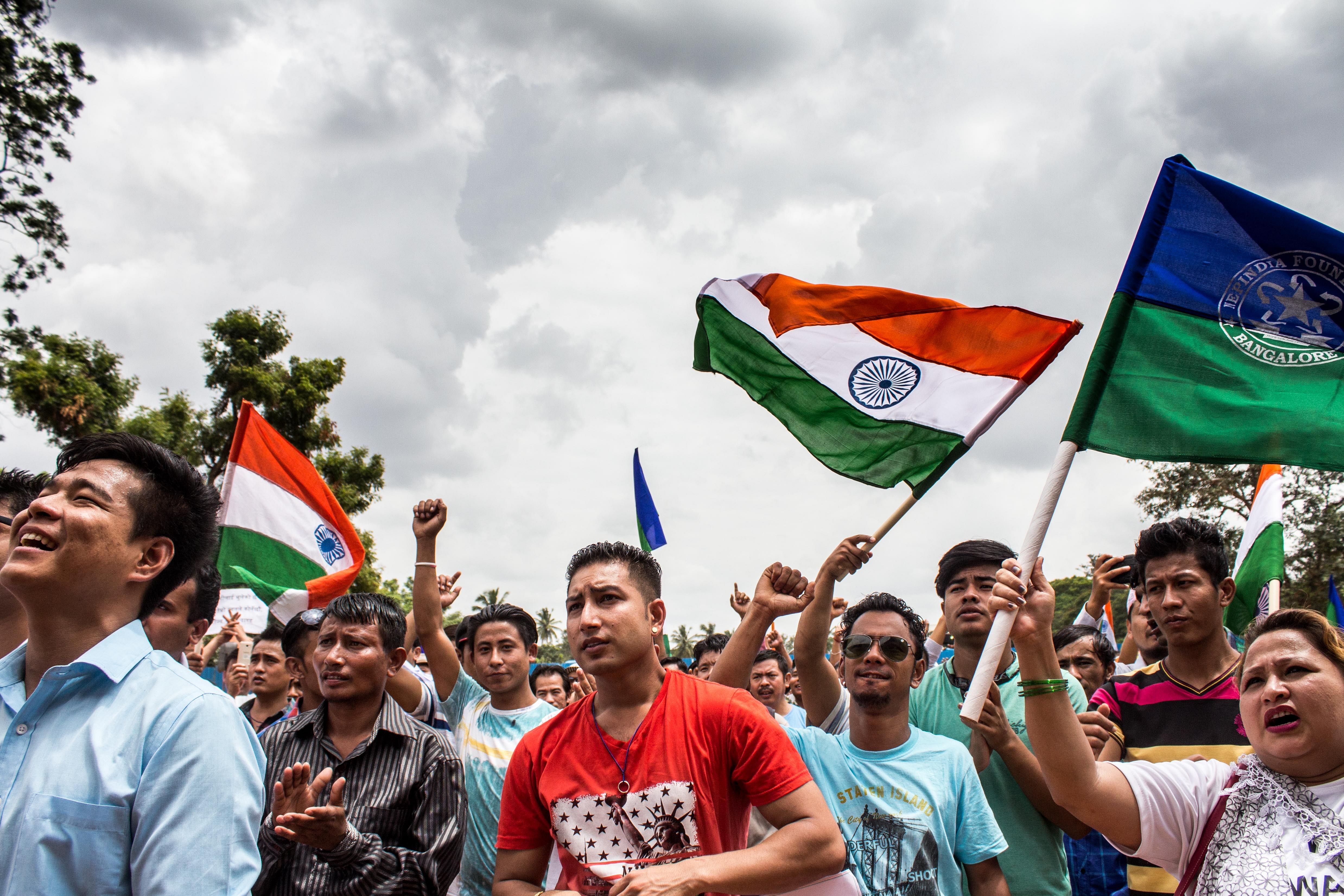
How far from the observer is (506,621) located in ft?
17.2

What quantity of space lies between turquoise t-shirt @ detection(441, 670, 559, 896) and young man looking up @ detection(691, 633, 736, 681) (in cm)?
223

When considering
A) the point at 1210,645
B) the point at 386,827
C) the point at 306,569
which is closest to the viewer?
the point at 386,827

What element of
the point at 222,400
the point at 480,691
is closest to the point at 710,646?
the point at 480,691

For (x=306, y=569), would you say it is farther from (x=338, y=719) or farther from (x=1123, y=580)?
(x=1123, y=580)

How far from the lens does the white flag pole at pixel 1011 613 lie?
102 inches

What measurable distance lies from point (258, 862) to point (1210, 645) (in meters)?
3.52


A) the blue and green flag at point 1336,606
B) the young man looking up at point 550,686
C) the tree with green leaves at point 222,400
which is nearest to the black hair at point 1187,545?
the young man looking up at point 550,686

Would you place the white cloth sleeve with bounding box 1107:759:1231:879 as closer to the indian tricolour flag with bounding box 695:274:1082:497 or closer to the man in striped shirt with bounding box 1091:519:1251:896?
the man in striped shirt with bounding box 1091:519:1251:896

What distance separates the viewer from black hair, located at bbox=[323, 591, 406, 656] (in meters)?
3.88

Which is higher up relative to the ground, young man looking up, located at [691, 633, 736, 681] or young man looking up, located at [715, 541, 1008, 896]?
young man looking up, located at [691, 633, 736, 681]

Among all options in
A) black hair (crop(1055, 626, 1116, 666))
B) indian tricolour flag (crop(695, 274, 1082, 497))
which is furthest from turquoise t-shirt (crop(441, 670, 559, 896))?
black hair (crop(1055, 626, 1116, 666))

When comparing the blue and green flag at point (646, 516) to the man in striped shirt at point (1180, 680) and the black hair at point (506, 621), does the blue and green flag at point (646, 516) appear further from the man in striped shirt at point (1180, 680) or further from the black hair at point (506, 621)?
the man in striped shirt at point (1180, 680)

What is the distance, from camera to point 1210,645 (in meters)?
3.64

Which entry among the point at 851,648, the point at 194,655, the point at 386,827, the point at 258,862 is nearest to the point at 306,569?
the point at 194,655
